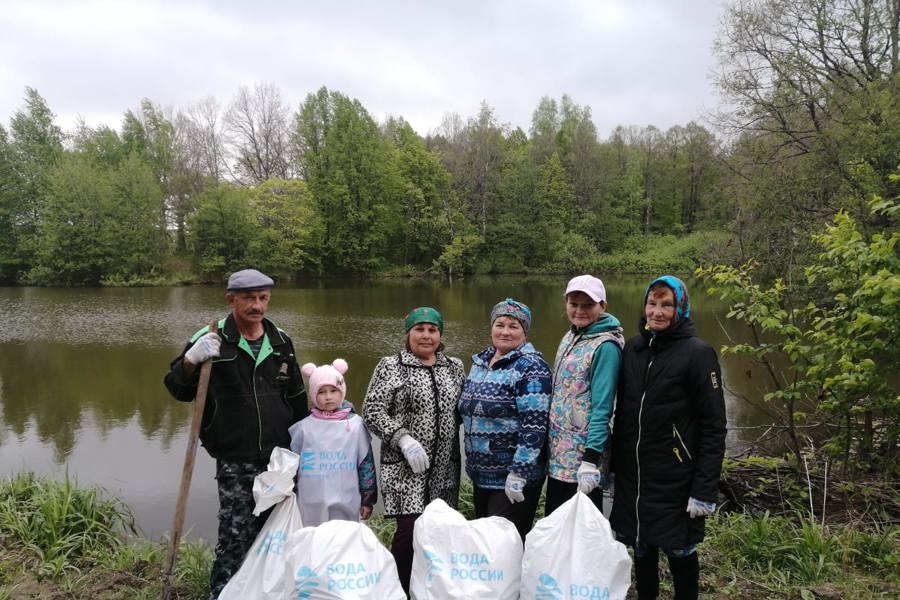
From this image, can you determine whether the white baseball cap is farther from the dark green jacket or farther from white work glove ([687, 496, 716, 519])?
the dark green jacket

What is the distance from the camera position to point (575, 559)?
81.9 inches

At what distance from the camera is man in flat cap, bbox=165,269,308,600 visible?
259 cm

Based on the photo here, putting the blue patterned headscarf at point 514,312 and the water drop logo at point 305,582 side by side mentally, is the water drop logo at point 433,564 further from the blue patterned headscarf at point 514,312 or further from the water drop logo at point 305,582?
the blue patterned headscarf at point 514,312

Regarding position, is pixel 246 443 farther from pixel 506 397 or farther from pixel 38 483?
pixel 38 483

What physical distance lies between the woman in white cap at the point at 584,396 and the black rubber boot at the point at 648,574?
32cm

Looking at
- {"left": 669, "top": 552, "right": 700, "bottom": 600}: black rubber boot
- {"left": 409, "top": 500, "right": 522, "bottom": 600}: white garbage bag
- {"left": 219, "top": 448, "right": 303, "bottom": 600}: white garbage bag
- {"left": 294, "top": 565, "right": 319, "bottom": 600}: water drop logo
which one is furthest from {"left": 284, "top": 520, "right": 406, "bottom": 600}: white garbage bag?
{"left": 669, "top": 552, "right": 700, "bottom": 600}: black rubber boot

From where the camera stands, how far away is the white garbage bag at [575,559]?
2057 mm

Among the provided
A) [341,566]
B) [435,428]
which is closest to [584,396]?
[435,428]

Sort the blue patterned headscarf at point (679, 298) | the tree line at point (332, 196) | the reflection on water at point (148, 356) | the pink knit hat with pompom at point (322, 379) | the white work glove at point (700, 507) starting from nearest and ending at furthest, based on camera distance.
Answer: the white work glove at point (700, 507) < the blue patterned headscarf at point (679, 298) < the pink knit hat with pompom at point (322, 379) < the reflection on water at point (148, 356) < the tree line at point (332, 196)

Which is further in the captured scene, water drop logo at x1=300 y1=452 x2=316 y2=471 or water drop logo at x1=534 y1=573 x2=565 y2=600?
water drop logo at x1=300 y1=452 x2=316 y2=471

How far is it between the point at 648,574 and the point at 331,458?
1697 millimetres

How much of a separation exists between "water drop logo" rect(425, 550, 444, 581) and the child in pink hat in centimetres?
67

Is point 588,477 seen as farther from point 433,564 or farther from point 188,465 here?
point 188,465

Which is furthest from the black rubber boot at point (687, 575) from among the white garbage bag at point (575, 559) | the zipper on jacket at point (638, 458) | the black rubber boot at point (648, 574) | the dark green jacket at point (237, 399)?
the dark green jacket at point (237, 399)
